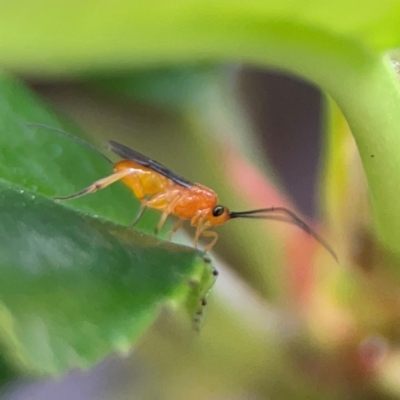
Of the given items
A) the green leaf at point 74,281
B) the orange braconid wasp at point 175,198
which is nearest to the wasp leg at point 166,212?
the orange braconid wasp at point 175,198

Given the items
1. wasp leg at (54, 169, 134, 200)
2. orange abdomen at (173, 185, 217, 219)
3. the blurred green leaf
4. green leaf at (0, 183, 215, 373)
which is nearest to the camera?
green leaf at (0, 183, 215, 373)

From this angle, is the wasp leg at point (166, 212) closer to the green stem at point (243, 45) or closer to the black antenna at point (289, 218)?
the black antenna at point (289, 218)

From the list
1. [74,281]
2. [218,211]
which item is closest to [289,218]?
[218,211]

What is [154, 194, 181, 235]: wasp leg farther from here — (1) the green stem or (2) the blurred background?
(1) the green stem

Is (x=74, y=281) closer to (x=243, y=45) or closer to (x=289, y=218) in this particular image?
(x=243, y=45)

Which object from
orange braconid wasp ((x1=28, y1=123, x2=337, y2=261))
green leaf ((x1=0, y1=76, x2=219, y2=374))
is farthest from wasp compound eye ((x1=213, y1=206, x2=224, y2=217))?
green leaf ((x1=0, y1=76, x2=219, y2=374))
